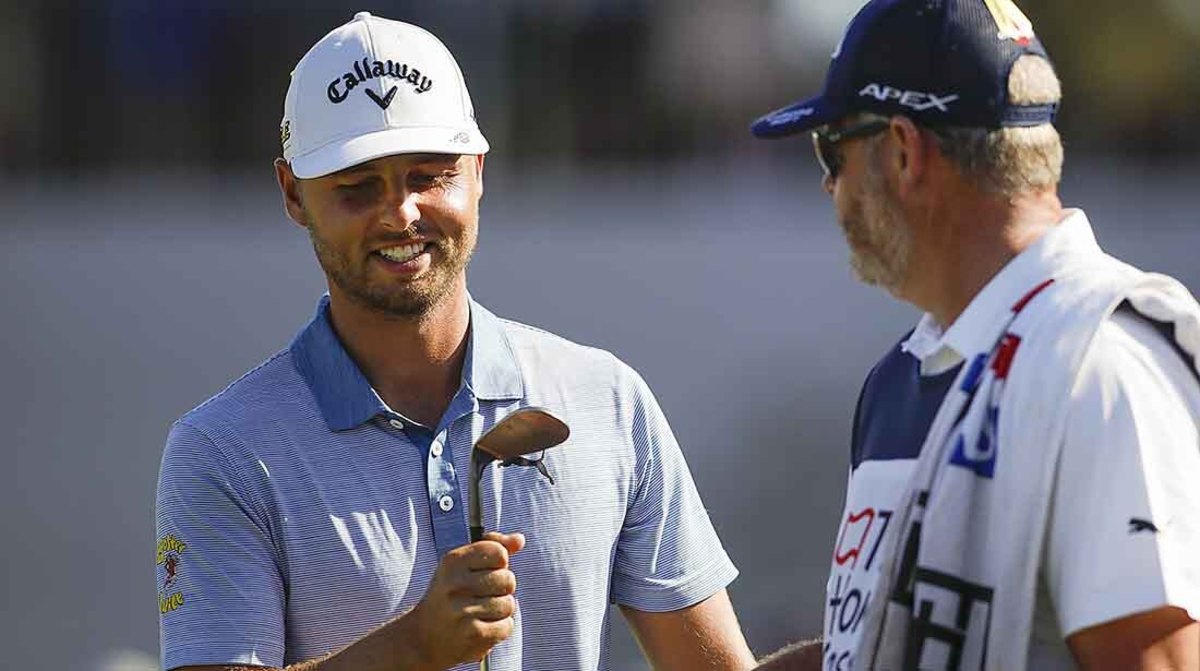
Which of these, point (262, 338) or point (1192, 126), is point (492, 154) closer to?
point (262, 338)

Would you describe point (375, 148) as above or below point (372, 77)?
below

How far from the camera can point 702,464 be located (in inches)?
394

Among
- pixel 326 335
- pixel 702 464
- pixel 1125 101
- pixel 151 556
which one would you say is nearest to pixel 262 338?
pixel 151 556

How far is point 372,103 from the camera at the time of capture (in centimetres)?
297

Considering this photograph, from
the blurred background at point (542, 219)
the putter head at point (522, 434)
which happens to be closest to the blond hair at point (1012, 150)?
the putter head at point (522, 434)

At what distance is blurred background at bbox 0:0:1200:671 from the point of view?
396 inches

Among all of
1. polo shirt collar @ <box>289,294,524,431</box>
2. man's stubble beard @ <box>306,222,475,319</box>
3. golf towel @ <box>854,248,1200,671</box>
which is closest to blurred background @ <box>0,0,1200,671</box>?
polo shirt collar @ <box>289,294,524,431</box>

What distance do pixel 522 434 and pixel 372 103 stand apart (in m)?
0.58

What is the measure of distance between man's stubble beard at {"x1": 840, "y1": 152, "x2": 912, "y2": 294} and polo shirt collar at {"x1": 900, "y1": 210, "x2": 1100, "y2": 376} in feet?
0.38

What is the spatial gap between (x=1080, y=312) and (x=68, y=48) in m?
8.87

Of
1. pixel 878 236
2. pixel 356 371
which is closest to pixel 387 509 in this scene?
pixel 356 371

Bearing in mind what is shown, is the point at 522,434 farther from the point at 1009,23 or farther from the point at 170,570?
the point at 1009,23

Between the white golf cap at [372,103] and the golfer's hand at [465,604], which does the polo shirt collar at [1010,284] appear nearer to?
the golfer's hand at [465,604]

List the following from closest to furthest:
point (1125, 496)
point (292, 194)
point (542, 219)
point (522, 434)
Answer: point (1125, 496), point (522, 434), point (292, 194), point (542, 219)
